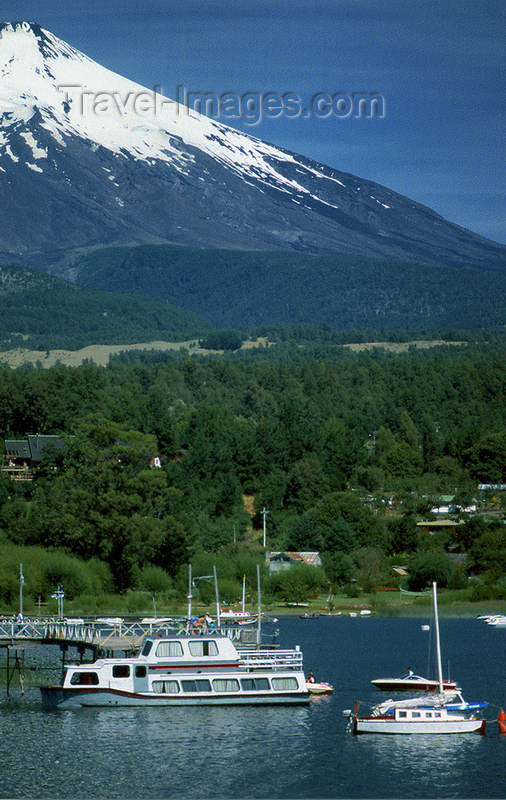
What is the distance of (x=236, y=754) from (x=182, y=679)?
33.0 ft

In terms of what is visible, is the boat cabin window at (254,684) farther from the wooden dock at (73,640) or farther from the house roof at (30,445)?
the house roof at (30,445)

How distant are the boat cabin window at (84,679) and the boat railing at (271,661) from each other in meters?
7.03

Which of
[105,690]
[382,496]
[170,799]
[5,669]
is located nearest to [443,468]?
[382,496]

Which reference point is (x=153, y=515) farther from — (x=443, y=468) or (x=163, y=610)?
(x=443, y=468)

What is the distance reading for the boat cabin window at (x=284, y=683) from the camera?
2375 inches

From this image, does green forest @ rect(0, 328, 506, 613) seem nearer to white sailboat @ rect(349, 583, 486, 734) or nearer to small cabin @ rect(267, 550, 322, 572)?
small cabin @ rect(267, 550, 322, 572)

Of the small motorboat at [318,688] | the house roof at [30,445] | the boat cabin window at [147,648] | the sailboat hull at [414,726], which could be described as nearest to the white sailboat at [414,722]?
the sailboat hull at [414,726]

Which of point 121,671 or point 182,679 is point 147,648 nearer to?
point 121,671

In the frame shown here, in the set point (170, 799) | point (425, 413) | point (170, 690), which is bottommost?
point (170, 799)

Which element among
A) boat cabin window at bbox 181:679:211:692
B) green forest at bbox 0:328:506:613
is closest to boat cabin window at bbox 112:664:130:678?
boat cabin window at bbox 181:679:211:692

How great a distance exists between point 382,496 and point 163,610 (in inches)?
1905

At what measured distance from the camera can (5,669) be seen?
72688 mm

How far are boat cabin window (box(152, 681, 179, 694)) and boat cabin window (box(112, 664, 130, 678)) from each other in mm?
1421

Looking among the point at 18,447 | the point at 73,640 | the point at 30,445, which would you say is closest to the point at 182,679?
the point at 73,640
